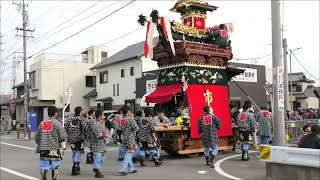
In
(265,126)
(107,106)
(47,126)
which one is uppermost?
(107,106)

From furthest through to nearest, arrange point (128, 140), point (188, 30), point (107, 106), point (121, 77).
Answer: point (107, 106) < point (121, 77) < point (188, 30) < point (128, 140)

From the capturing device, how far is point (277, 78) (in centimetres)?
949

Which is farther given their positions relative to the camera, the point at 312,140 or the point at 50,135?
the point at 50,135

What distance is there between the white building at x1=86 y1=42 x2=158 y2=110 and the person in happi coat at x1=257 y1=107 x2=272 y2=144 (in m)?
22.3

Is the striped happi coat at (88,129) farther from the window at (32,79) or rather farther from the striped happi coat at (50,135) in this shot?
the window at (32,79)

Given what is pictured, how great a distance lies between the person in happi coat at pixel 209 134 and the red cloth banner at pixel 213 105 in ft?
7.74

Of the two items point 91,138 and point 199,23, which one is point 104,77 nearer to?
point 199,23

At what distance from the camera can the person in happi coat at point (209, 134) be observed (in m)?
13.4

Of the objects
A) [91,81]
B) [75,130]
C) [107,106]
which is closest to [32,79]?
[91,81]

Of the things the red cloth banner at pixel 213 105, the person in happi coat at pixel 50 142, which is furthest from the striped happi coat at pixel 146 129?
the person in happi coat at pixel 50 142

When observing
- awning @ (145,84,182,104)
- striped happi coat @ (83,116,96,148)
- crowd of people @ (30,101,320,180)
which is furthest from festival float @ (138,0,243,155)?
striped happi coat @ (83,116,96,148)

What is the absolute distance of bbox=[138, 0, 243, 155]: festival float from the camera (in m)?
16.1

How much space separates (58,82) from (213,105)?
1341 inches

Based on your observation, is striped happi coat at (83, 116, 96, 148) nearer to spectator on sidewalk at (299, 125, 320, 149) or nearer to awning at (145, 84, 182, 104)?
awning at (145, 84, 182, 104)
